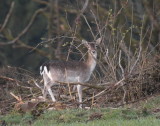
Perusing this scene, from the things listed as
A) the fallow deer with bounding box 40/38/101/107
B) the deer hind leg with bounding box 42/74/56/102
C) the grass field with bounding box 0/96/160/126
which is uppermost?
the fallow deer with bounding box 40/38/101/107

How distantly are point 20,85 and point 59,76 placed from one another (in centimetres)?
108

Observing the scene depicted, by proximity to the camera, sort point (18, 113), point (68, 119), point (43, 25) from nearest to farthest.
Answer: point (68, 119) → point (18, 113) → point (43, 25)

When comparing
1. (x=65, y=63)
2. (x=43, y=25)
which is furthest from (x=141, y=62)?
(x=43, y=25)

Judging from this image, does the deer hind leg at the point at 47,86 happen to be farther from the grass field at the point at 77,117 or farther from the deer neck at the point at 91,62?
the grass field at the point at 77,117

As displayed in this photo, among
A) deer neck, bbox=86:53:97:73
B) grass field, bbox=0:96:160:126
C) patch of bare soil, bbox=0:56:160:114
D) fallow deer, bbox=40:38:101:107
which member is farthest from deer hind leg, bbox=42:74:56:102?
grass field, bbox=0:96:160:126

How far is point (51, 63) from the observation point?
568 inches

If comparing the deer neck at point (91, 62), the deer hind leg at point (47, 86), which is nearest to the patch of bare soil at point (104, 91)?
the deer hind leg at point (47, 86)

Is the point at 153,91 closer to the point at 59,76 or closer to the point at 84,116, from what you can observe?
the point at 59,76

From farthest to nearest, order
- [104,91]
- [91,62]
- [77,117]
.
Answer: [91,62]
[104,91]
[77,117]

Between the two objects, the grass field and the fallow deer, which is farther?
the fallow deer

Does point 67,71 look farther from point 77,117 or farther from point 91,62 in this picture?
point 77,117

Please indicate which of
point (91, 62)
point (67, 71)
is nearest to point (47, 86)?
point (67, 71)

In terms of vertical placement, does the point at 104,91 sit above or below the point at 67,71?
below

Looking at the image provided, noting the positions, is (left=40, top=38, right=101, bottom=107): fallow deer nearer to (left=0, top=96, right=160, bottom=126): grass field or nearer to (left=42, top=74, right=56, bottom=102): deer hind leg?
(left=42, top=74, right=56, bottom=102): deer hind leg
